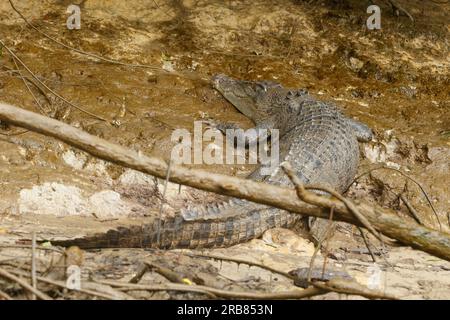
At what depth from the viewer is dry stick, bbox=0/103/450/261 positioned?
11.6 ft

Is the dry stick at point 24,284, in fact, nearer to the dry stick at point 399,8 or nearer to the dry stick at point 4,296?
the dry stick at point 4,296

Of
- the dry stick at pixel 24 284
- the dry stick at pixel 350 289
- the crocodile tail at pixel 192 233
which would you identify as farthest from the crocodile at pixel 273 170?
the dry stick at pixel 350 289

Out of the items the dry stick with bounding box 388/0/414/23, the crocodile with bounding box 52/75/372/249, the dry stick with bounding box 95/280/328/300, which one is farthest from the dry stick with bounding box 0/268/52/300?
the dry stick with bounding box 388/0/414/23

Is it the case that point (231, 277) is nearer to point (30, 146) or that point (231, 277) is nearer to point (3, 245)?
point (3, 245)

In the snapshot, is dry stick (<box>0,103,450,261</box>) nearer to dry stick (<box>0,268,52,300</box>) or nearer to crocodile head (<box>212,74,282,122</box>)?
dry stick (<box>0,268,52,300</box>)

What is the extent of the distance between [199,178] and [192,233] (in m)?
1.62

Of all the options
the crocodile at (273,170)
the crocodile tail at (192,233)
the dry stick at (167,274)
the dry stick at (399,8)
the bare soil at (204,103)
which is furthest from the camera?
the dry stick at (399,8)

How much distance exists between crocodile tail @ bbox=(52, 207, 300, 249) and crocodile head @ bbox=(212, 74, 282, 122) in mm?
1827

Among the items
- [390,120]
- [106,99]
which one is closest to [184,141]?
[106,99]

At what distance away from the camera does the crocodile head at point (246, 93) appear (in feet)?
23.7

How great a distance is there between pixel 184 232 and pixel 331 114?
2468 millimetres

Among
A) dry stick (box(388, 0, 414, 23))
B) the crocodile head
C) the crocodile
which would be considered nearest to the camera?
the crocodile

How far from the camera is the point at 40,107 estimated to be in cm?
620

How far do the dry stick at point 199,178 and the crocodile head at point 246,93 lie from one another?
3.69 m
